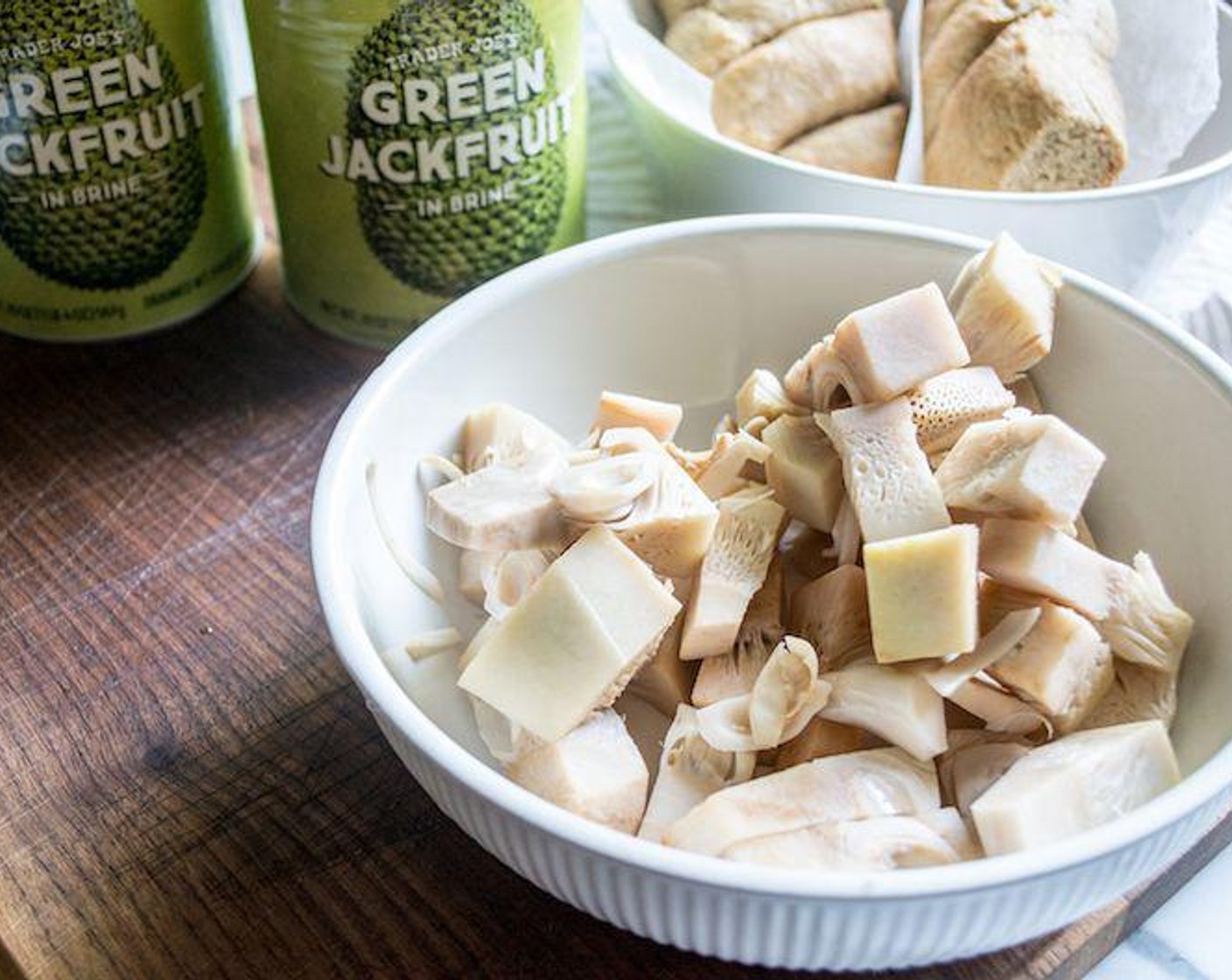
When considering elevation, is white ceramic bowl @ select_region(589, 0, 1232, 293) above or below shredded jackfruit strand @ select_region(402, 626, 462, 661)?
above

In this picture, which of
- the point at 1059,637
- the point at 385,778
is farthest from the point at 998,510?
the point at 385,778

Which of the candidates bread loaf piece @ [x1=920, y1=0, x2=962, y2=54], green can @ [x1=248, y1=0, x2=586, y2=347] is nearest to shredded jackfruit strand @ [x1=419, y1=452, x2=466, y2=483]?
green can @ [x1=248, y1=0, x2=586, y2=347]

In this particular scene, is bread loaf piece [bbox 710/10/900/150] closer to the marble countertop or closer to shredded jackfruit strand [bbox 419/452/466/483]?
the marble countertop

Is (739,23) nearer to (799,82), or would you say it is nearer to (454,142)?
(799,82)

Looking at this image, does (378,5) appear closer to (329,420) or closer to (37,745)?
(329,420)

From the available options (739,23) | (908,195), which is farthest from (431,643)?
(739,23)

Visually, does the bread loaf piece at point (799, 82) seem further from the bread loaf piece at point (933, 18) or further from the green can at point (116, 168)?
the green can at point (116, 168)
